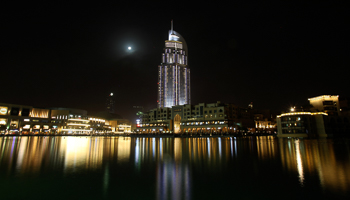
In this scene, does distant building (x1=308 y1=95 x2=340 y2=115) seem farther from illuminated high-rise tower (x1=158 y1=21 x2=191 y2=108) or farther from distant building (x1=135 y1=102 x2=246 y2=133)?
illuminated high-rise tower (x1=158 y1=21 x2=191 y2=108)

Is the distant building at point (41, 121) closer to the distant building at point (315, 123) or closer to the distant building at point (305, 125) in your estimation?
the distant building at point (315, 123)

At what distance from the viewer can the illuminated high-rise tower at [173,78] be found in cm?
14812

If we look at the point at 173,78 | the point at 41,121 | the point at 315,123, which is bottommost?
the point at 315,123

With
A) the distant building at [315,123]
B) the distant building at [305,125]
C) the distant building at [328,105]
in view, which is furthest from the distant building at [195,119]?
the distant building at [328,105]

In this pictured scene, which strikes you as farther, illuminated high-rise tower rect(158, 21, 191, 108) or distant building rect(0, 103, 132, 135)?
illuminated high-rise tower rect(158, 21, 191, 108)

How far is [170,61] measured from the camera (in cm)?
15825

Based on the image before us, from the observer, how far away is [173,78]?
152 metres

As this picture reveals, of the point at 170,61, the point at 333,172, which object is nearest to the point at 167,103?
the point at 170,61

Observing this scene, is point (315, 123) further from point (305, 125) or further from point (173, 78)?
point (173, 78)

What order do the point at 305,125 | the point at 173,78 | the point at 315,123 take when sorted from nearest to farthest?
the point at 305,125, the point at 315,123, the point at 173,78

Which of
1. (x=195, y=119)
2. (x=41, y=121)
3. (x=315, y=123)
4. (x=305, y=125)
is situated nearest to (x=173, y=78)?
(x=195, y=119)

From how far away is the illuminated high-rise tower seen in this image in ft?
486

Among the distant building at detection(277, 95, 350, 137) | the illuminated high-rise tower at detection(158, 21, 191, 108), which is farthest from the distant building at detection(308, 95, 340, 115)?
the illuminated high-rise tower at detection(158, 21, 191, 108)

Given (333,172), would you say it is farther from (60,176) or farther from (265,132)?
(265,132)
